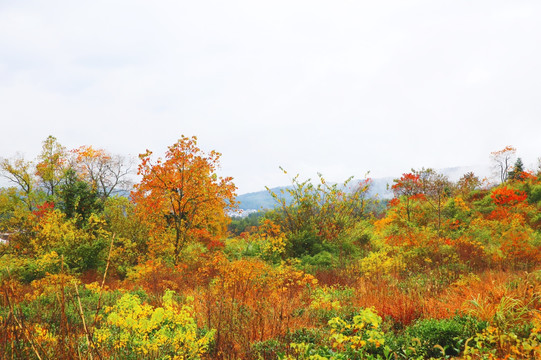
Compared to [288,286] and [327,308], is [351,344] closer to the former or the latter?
[327,308]

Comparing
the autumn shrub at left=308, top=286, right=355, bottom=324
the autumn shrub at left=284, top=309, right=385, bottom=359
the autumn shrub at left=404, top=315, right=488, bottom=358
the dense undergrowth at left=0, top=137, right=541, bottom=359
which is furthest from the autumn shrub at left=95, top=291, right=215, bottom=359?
the autumn shrub at left=404, top=315, right=488, bottom=358

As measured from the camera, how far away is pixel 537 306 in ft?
15.2

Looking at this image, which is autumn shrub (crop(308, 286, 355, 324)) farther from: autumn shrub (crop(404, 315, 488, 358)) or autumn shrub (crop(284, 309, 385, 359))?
autumn shrub (crop(404, 315, 488, 358))

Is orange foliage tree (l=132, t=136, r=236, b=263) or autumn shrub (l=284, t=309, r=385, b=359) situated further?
orange foliage tree (l=132, t=136, r=236, b=263)

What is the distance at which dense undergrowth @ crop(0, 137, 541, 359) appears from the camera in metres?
3.44

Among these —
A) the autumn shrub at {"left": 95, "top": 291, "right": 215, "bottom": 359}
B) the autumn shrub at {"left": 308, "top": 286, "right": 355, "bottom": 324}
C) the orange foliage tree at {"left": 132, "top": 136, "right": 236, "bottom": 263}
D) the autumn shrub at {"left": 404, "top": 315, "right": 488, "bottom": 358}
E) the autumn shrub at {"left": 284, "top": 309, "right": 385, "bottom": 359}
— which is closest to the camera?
the autumn shrub at {"left": 284, "top": 309, "right": 385, "bottom": 359}

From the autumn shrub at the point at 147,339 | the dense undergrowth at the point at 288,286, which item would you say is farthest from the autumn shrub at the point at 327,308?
the autumn shrub at the point at 147,339

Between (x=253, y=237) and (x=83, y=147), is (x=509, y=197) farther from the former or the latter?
(x=83, y=147)

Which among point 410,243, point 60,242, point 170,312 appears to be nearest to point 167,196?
point 60,242

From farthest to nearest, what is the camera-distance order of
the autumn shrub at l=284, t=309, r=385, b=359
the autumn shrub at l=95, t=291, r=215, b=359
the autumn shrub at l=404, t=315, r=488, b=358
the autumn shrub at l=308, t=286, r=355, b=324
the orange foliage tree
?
1. the orange foliage tree
2. the autumn shrub at l=308, t=286, r=355, b=324
3. the autumn shrub at l=404, t=315, r=488, b=358
4. the autumn shrub at l=95, t=291, r=215, b=359
5. the autumn shrub at l=284, t=309, r=385, b=359

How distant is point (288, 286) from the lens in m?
7.71

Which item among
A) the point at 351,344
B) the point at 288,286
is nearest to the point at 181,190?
the point at 288,286

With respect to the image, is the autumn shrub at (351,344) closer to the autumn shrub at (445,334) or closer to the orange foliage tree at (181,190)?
the autumn shrub at (445,334)

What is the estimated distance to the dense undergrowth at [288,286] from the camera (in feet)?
11.3
